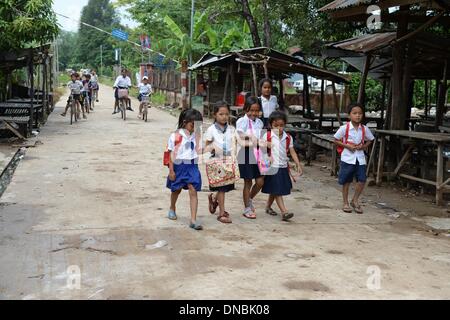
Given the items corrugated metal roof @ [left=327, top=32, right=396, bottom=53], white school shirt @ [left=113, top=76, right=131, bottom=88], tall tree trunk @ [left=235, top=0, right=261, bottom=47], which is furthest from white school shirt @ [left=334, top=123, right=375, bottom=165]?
white school shirt @ [left=113, top=76, right=131, bottom=88]

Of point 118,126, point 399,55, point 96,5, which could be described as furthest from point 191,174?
point 96,5

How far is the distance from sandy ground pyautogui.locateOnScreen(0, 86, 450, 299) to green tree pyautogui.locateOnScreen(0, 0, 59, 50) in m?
4.85

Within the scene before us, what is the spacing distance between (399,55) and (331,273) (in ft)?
18.7

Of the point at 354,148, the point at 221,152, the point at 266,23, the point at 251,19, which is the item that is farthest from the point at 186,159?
the point at 251,19

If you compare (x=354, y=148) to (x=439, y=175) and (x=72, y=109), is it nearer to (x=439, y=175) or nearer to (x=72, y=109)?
(x=439, y=175)

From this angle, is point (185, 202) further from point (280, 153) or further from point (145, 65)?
point (145, 65)

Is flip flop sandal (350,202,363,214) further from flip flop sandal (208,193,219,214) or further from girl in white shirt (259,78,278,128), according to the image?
girl in white shirt (259,78,278,128)

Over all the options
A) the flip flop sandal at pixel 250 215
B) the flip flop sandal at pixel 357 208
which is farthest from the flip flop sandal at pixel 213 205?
→ the flip flop sandal at pixel 357 208

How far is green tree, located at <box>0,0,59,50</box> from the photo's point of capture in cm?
1323

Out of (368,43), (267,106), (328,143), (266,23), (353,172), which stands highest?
(266,23)

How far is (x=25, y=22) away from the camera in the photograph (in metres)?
13.2

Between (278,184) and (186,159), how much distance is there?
1223mm

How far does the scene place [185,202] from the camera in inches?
311

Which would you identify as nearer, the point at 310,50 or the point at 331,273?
the point at 331,273
